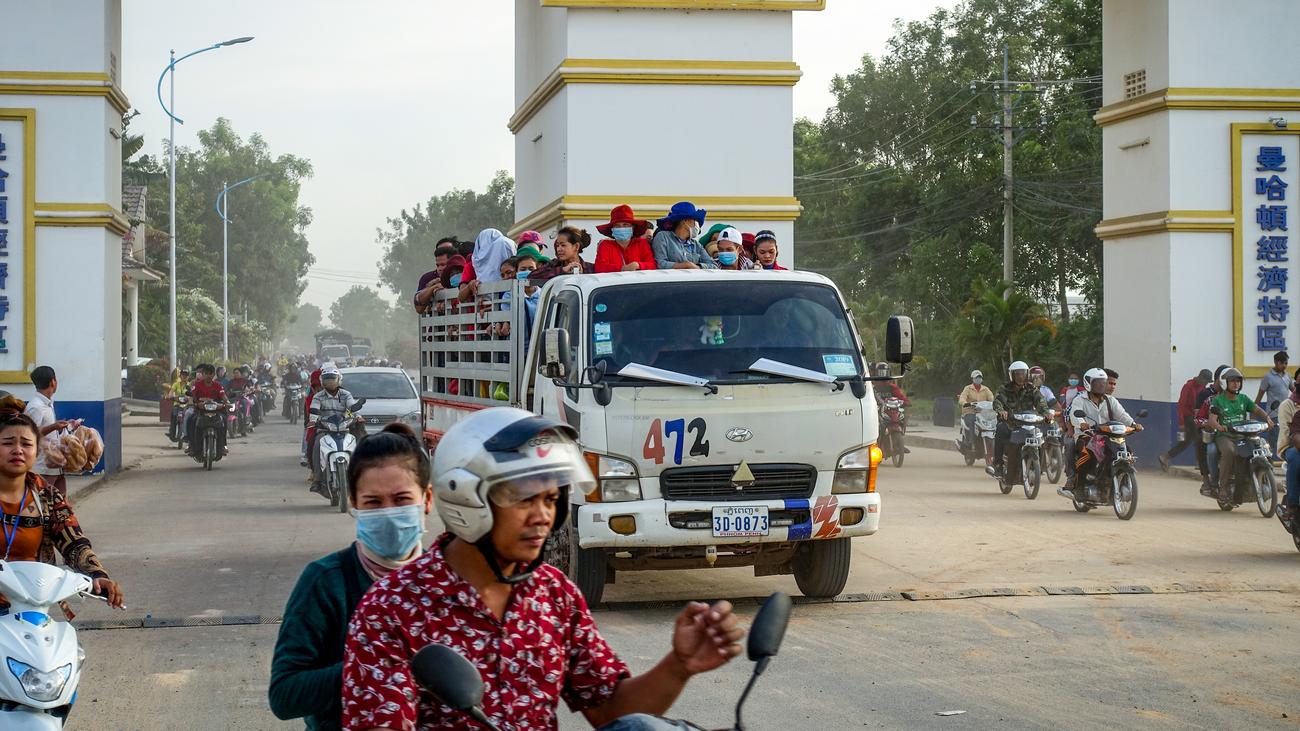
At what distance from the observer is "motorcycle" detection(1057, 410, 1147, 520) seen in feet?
50.0

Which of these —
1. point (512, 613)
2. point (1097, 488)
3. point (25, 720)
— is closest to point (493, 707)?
point (512, 613)

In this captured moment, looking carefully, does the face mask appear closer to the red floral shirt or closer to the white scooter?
the red floral shirt

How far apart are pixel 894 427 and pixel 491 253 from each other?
12615mm

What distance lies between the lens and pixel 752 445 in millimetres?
9336

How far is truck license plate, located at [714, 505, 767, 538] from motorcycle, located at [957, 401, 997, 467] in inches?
534

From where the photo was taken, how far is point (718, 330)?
32.2 ft

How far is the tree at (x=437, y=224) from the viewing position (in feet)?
285

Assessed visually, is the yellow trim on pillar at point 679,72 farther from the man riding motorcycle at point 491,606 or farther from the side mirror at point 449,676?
the side mirror at point 449,676

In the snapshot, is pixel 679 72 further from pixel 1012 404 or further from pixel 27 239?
pixel 27 239

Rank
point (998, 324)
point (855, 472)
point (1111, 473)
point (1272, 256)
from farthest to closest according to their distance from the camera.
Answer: point (998, 324), point (1272, 256), point (1111, 473), point (855, 472)

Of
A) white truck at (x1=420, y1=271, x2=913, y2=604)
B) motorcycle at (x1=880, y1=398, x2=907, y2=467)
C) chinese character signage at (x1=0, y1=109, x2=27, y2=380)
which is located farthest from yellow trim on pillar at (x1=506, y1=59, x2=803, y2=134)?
white truck at (x1=420, y1=271, x2=913, y2=604)

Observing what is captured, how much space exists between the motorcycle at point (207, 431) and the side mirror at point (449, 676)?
71.8 feet

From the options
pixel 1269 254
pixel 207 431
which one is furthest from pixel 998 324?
pixel 207 431

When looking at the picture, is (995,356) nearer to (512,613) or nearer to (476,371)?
(476,371)
